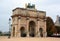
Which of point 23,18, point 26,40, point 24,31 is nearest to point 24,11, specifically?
point 23,18

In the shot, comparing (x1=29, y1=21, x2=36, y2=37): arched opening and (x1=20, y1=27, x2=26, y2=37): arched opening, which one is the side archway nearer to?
(x1=20, y1=27, x2=26, y2=37): arched opening

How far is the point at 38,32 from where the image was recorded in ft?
145

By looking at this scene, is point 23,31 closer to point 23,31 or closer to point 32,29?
point 23,31

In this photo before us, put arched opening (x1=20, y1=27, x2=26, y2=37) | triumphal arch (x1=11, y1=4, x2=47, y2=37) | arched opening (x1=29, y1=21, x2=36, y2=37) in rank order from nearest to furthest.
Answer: triumphal arch (x1=11, y1=4, x2=47, y2=37)
arched opening (x1=20, y1=27, x2=26, y2=37)
arched opening (x1=29, y1=21, x2=36, y2=37)

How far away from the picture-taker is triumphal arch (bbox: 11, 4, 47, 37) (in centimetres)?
4222

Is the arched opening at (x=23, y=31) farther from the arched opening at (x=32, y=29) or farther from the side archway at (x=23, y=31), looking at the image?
the arched opening at (x=32, y=29)

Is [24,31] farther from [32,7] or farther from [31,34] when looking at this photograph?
[32,7]

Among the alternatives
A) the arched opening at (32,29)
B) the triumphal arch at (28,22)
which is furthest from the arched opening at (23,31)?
the arched opening at (32,29)

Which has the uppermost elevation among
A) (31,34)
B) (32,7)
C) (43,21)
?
(32,7)

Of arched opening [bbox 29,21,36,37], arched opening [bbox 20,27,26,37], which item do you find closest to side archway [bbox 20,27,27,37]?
arched opening [bbox 20,27,26,37]

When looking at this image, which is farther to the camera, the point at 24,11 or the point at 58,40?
the point at 24,11

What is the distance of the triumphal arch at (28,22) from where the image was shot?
4222 centimetres

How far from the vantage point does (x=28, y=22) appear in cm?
4334

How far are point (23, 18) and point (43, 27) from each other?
562 centimetres
